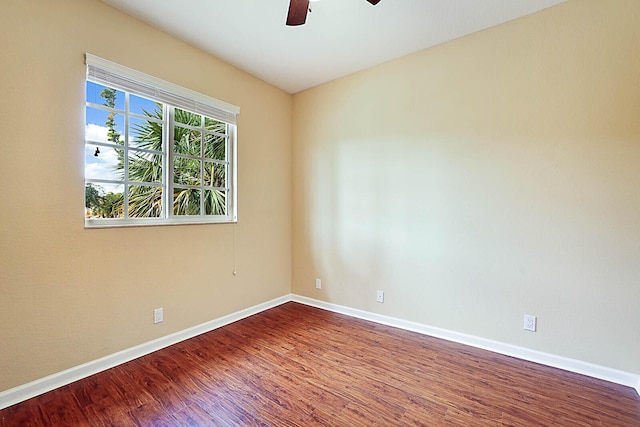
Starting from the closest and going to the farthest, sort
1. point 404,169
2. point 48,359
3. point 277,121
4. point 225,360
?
1. point 48,359
2. point 225,360
3. point 404,169
4. point 277,121

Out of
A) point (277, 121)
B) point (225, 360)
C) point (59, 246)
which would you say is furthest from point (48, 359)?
point (277, 121)

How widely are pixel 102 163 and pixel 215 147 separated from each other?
42.2 inches

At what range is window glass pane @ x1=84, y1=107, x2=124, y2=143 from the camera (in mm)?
2166

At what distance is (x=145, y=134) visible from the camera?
8.25 ft

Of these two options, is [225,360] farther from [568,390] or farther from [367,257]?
[568,390]

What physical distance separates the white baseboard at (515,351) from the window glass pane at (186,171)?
→ 7.20 feet

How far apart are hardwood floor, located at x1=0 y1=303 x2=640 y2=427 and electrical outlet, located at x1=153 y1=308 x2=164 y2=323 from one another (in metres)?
0.26

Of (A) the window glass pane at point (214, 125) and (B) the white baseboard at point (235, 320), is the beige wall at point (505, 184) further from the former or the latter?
(A) the window glass pane at point (214, 125)

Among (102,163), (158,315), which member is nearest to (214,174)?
(102,163)

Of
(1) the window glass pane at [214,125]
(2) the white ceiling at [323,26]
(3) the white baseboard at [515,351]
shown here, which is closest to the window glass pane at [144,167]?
(1) the window glass pane at [214,125]

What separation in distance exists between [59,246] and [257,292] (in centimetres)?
194

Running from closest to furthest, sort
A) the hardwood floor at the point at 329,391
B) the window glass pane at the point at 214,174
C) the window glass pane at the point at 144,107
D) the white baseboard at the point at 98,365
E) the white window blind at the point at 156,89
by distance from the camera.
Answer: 1. the hardwood floor at the point at 329,391
2. the white baseboard at the point at 98,365
3. the white window blind at the point at 156,89
4. the window glass pane at the point at 144,107
5. the window glass pane at the point at 214,174

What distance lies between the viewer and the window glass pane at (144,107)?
2.42m

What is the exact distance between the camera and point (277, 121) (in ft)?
12.2
